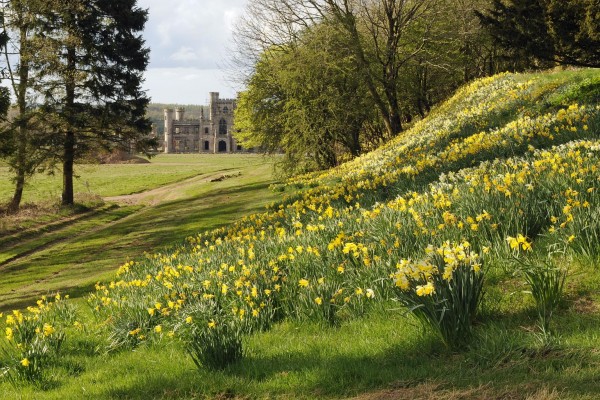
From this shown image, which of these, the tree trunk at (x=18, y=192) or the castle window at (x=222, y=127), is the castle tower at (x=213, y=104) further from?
the tree trunk at (x=18, y=192)

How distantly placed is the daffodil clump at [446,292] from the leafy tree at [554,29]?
13465 mm

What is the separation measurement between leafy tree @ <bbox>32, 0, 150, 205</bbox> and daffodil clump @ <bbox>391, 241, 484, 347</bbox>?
83.8ft

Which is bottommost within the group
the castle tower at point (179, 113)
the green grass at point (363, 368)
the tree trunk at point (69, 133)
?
the green grass at point (363, 368)

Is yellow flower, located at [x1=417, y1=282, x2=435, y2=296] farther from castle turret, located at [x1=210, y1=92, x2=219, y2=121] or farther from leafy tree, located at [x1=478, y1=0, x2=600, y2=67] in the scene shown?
castle turret, located at [x1=210, y1=92, x2=219, y2=121]

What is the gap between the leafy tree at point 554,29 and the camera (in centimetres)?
1540

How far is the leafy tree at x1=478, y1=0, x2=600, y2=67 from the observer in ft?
50.5

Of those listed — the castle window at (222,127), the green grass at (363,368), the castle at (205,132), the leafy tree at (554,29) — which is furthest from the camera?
the castle window at (222,127)

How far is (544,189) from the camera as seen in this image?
6.10 meters

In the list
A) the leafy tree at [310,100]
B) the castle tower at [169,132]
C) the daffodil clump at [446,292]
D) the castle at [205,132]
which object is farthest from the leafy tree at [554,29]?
the castle tower at [169,132]

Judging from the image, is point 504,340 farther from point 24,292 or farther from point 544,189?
point 24,292

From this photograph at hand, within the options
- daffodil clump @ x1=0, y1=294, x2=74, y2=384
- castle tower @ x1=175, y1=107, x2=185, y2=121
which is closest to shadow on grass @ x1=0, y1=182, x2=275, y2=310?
daffodil clump @ x1=0, y1=294, x2=74, y2=384

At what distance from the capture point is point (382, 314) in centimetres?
519

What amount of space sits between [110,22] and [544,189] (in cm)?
2772

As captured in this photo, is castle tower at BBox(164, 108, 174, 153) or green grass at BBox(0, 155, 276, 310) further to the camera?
castle tower at BBox(164, 108, 174, 153)
